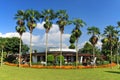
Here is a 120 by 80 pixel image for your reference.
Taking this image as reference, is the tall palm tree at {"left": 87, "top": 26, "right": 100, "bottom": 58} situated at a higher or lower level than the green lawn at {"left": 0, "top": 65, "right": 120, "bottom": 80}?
higher

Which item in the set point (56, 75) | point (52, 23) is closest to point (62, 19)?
point (52, 23)

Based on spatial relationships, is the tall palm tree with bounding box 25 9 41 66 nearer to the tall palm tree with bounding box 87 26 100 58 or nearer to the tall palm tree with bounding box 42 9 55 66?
the tall palm tree with bounding box 42 9 55 66

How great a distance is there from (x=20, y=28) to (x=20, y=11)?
4294 mm

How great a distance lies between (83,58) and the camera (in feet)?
273

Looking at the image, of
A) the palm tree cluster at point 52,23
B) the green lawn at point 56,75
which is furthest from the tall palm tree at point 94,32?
the green lawn at point 56,75

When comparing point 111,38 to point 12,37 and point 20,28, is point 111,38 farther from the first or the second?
point 12,37

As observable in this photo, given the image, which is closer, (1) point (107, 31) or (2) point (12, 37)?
(1) point (107, 31)

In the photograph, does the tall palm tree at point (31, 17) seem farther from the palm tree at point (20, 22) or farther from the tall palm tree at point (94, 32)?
the tall palm tree at point (94, 32)

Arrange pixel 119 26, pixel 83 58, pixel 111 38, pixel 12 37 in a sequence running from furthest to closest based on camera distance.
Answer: pixel 12 37 < pixel 83 58 < pixel 111 38 < pixel 119 26

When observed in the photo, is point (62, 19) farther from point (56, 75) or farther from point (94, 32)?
point (56, 75)

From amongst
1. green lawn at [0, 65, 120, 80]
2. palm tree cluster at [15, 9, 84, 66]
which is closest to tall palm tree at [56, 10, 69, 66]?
palm tree cluster at [15, 9, 84, 66]

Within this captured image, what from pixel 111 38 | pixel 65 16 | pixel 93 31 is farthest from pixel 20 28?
pixel 111 38

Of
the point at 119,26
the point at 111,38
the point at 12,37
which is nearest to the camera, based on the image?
the point at 119,26

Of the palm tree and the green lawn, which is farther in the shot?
the palm tree
